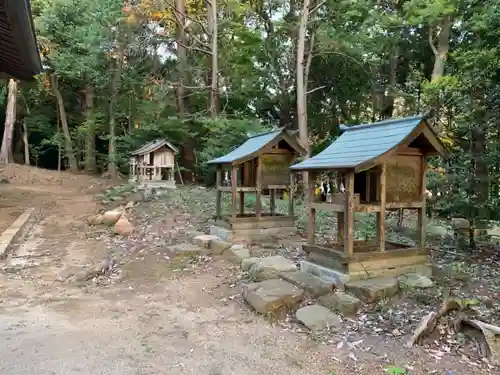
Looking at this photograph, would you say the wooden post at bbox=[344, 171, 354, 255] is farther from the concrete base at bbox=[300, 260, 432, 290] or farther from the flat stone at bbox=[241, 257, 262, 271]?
the flat stone at bbox=[241, 257, 262, 271]

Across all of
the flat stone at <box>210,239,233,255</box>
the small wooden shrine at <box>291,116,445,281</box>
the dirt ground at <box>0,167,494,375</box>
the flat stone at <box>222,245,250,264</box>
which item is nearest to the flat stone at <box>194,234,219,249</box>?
the flat stone at <box>210,239,233,255</box>

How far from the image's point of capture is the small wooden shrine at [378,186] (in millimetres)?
5125

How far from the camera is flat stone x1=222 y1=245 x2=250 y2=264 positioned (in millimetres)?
6836

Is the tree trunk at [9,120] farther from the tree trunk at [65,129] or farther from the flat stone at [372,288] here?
the flat stone at [372,288]

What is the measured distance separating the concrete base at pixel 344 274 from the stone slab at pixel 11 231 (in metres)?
5.20

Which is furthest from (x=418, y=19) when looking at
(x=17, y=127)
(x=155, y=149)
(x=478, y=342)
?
(x=17, y=127)

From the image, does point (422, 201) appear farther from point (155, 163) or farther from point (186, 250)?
point (155, 163)

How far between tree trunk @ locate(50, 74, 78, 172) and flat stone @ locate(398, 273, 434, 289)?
18970 mm

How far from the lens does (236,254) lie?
22.9 ft

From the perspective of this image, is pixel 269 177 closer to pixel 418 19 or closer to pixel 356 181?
pixel 356 181

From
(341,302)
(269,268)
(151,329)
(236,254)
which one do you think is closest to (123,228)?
(236,254)

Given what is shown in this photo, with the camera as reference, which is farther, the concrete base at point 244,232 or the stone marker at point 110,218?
the stone marker at point 110,218

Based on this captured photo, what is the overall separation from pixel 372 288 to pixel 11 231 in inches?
293

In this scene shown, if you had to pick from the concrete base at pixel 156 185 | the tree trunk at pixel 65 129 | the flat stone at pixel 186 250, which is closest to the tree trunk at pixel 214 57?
the concrete base at pixel 156 185
